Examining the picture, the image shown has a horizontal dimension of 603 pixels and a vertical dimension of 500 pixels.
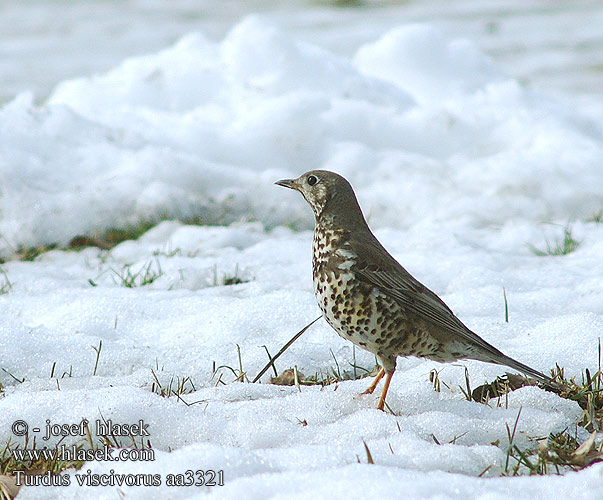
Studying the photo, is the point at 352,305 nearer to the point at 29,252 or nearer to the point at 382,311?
the point at 382,311

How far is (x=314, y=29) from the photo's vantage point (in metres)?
15.0

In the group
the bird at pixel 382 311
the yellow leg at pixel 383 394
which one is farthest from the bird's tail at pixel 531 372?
the yellow leg at pixel 383 394

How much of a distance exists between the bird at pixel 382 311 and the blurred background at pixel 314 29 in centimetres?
771

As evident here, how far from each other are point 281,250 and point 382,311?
2.63 meters

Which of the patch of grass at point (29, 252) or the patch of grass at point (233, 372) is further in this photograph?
the patch of grass at point (29, 252)

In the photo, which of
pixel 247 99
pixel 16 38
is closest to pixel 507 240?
pixel 247 99

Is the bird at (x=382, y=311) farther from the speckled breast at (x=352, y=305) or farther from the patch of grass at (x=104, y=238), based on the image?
the patch of grass at (x=104, y=238)

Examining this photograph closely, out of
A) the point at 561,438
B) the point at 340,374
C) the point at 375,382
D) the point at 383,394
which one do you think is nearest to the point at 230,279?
the point at 340,374

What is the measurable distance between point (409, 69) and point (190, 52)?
267cm

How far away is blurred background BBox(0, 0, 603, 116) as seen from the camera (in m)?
12.4

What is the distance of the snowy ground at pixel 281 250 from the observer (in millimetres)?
3070

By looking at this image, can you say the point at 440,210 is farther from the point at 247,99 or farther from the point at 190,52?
the point at 190,52

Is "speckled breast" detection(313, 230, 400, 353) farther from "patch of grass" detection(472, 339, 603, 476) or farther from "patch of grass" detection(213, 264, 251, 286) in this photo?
"patch of grass" detection(213, 264, 251, 286)

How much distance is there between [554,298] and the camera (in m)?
4.79
